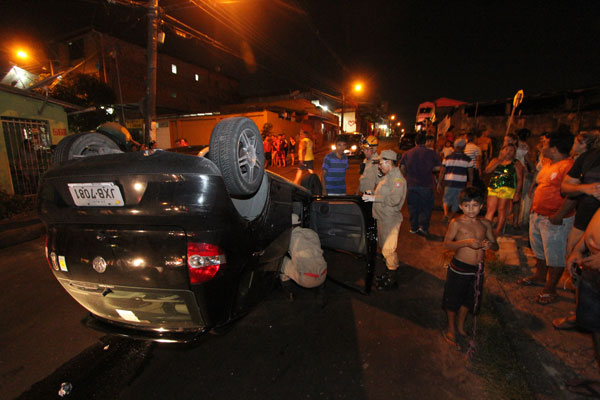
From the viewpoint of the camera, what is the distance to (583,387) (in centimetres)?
193

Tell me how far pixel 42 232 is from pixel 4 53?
1451 centimetres

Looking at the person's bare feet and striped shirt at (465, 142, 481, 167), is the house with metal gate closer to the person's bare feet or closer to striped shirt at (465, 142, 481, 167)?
the person's bare feet

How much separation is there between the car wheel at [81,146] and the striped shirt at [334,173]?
3271mm

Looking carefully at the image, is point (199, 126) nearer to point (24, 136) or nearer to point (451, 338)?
point (24, 136)

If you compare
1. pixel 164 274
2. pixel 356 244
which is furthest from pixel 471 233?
pixel 164 274

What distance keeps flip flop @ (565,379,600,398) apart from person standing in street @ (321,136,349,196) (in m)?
3.63

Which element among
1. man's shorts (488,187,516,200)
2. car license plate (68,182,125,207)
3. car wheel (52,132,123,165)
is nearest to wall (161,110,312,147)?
man's shorts (488,187,516,200)

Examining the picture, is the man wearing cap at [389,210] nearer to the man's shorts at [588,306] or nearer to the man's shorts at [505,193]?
the man's shorts at [588,306]

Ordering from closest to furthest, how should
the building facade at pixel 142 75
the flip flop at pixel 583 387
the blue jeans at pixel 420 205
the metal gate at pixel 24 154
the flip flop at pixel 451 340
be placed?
the flip flop at pixel 583 387, the flip flop at pixel 451 340, the blue jeans at pixel 420 205, the metal gate at pixel 24 154, the building facade at pixel 142 75

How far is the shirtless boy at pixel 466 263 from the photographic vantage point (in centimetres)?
248

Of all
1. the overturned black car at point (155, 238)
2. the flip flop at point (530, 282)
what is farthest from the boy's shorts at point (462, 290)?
the overturned black car at point (155, 238)

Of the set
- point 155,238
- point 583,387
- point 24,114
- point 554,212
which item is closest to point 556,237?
point 554,212

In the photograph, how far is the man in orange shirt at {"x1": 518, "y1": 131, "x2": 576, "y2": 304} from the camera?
2.99m

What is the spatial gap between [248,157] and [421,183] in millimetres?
4200
